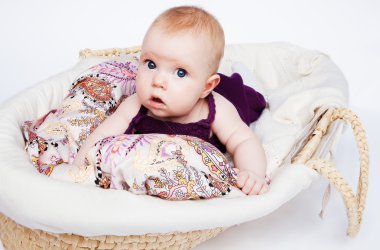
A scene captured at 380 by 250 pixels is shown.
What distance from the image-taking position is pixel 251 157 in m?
1.85

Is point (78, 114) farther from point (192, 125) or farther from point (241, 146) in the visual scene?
point (241, 146)

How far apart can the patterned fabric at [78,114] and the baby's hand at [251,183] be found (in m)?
0.54

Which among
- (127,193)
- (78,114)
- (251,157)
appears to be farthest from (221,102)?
(127,193)

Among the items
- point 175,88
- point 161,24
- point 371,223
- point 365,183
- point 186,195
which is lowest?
point 371,223

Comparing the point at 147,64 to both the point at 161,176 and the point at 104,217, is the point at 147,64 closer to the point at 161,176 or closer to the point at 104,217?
the point at 161,176

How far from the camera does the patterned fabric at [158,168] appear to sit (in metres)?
1.53

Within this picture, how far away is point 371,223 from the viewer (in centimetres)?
209

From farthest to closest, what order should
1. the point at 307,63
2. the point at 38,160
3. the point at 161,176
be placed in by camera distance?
the point at 307,63
the point at 38,160
the point at 161,176

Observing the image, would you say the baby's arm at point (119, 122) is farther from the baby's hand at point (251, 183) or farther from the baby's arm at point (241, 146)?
the baby's hand at point (251, 183)

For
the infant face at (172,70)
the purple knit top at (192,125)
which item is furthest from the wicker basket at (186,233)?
the infant face at (172,70)

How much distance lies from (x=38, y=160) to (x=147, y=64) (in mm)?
434

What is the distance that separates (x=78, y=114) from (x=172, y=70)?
45cm

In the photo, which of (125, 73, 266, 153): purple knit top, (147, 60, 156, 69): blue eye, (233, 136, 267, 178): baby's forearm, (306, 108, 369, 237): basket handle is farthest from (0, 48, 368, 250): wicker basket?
(147, 60, 156, 69): blue eye

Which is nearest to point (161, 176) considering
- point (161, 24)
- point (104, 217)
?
point (104, 217)
